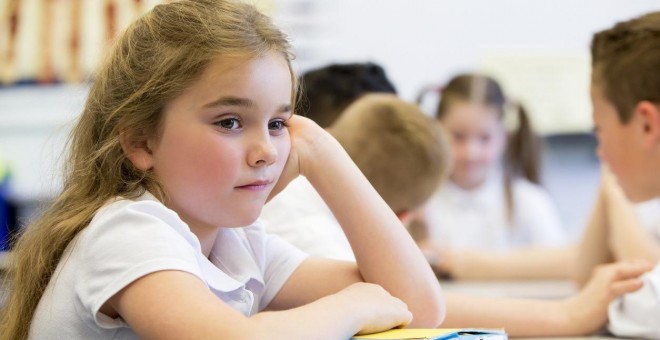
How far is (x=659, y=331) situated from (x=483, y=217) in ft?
6.24

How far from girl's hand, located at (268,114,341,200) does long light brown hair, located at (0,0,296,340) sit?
128mm

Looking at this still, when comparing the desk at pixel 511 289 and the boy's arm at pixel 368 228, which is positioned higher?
the boy's arm at pixel 368 228

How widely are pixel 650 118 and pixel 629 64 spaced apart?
3.7 inches

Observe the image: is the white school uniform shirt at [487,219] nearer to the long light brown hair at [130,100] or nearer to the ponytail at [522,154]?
the ponytail at [522,154]

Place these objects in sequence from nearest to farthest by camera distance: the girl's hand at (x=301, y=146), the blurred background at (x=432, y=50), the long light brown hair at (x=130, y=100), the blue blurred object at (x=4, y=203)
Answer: the long light brown hair at (x=130, y=100), the girl's hand at (x=301, y=146), the blue blurred object at (x=4, y=203), the blurred background at (x=432, y=50)

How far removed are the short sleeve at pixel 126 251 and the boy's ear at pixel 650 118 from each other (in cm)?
86

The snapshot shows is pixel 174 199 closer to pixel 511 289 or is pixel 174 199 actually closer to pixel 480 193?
pixel 511 289

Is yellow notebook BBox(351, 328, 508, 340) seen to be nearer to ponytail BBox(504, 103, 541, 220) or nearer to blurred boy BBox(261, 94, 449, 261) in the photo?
blurred boy BBox(261, 94, 449, 261)

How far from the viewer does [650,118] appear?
1489 millimetres

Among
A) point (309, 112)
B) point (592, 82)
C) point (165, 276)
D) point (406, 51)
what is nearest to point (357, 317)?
point (165, 276)

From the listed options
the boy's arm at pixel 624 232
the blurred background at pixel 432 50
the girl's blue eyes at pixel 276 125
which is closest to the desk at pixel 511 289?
the boy's arm at pixel 624 232

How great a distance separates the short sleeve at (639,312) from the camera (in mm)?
1319

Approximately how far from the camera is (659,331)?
4.31 feet

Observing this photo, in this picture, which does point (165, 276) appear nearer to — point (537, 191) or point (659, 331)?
point (659, 331)
